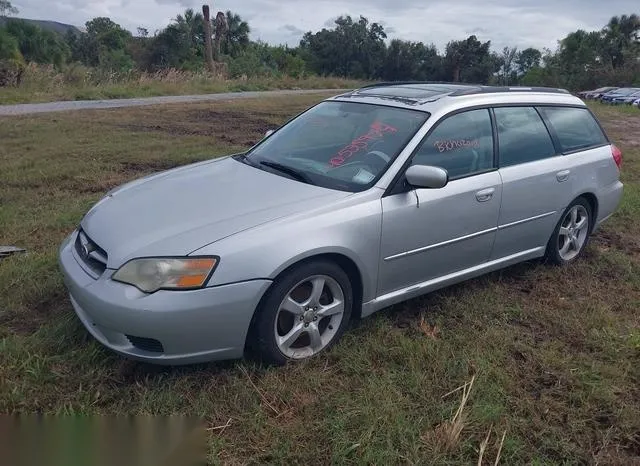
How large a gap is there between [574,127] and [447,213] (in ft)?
6.30

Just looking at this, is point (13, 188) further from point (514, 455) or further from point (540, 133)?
point (514, 455)

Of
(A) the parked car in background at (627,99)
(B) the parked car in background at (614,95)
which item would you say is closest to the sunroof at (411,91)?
(A) the parked car in background at (627,99)

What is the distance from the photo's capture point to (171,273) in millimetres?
2865

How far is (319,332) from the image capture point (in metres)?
3.37

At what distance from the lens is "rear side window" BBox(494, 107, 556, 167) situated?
4.26m

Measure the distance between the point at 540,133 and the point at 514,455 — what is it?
2739 millimetres

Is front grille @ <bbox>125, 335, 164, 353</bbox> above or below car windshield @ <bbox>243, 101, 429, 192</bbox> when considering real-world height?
below

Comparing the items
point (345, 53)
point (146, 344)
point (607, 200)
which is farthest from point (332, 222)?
point (345, 53)

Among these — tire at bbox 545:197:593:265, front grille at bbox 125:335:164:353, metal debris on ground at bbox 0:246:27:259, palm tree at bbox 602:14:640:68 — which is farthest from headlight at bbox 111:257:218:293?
palm tree at bbox 602:14:640:68

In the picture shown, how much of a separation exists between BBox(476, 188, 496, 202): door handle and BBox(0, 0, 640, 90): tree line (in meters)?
32.3

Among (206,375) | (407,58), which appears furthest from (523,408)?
(407,58)

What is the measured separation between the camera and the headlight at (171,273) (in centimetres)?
285

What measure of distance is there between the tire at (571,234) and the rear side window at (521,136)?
22.5 inches

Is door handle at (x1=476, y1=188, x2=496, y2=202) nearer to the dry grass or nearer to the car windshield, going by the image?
the car windshield
